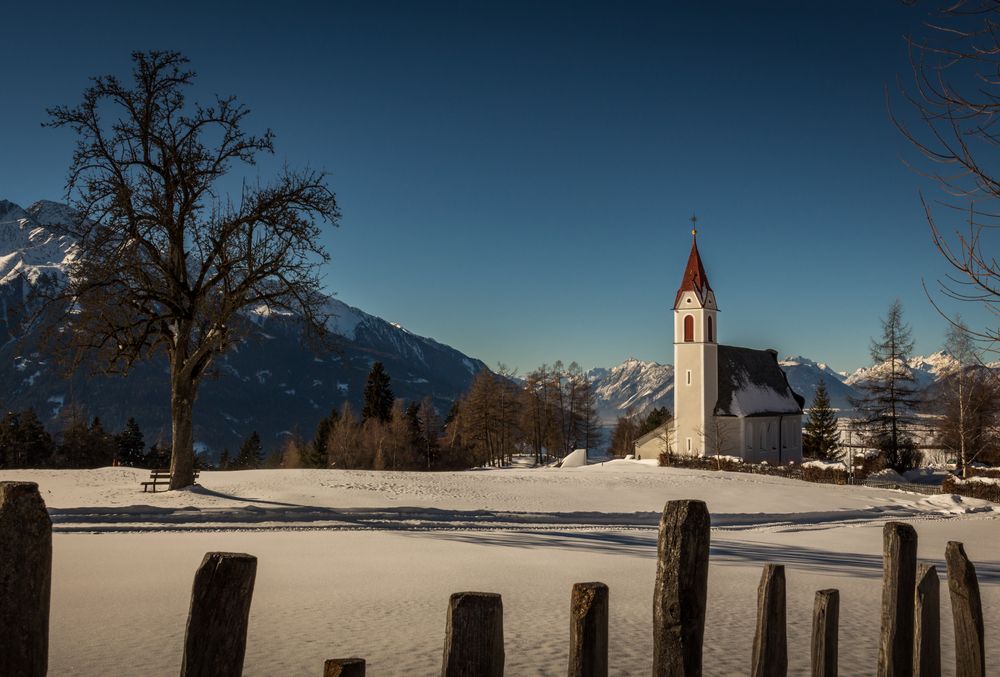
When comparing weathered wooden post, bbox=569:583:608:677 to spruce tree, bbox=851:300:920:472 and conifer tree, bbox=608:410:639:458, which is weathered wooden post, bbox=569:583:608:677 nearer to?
spruce tree, bbox=851:300:920:472

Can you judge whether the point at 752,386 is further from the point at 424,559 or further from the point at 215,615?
the point at 215,615

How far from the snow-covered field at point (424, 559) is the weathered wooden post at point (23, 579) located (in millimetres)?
3784

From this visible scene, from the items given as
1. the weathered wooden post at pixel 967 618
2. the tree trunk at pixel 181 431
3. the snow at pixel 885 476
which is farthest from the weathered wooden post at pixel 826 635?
the snow at pixel 885 476

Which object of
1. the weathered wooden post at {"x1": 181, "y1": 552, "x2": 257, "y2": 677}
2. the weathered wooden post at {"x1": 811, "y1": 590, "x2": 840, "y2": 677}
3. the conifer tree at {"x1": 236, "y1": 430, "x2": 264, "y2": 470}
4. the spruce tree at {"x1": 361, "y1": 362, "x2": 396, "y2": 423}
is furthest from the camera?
the conifer tree at {"x1": 236, "y1": 430, "x2": 264, "y2": 470}

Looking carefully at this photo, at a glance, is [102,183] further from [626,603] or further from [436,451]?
[436,451]

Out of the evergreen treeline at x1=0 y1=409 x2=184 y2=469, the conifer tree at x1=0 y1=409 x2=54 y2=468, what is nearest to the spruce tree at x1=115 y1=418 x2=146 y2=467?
the evergreen treeline at x1=0 y1=409 x2=184 y2=469

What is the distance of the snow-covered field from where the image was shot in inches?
289

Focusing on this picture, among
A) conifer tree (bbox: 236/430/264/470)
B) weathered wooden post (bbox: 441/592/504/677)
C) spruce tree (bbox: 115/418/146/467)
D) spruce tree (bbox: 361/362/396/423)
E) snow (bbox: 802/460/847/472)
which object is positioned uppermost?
spruce tree (bbox: 361/362/396/423)

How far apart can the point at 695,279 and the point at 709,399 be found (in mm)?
9769

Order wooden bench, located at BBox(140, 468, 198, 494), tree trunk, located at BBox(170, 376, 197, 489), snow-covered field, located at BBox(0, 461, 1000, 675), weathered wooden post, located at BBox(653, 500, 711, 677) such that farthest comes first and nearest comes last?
wooden bench, located at BBox(140, 468, 198, 494) → tree trunk, located at BBox(170, 376, 197, 489) → snow-covered field, located at BBox(0, 461, 1000, 675) → weathered wooden post, located at BBox(653, 500, 711, 677)

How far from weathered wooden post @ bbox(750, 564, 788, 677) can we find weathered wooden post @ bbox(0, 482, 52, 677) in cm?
354

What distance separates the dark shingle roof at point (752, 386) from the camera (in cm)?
5872

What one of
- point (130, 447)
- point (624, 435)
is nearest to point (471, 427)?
point (130, 447)

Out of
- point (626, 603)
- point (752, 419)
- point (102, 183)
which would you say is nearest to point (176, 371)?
point (102, 183)
